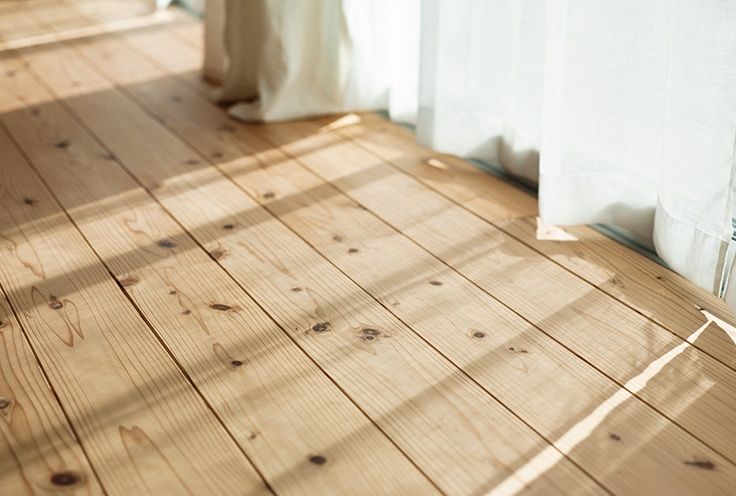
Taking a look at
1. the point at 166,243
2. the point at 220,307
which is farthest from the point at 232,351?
the point at 166,243

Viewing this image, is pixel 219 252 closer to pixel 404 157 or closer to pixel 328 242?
pixel 328 242

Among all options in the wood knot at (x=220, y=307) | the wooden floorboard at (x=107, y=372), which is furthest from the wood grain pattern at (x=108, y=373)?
the wood knot at (x=220, y=307)

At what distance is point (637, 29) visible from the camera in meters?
1.82

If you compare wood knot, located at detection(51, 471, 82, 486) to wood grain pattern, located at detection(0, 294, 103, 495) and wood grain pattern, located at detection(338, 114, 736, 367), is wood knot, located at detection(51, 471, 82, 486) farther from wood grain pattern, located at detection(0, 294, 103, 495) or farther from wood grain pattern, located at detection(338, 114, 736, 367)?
wood grain pattern, located at detection(338, 114, 736, 367)

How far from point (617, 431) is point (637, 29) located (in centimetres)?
81

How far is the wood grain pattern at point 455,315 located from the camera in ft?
4.56

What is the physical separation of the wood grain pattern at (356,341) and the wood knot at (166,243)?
0.06 m

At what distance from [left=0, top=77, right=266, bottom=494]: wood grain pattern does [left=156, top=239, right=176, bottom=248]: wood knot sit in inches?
5.6

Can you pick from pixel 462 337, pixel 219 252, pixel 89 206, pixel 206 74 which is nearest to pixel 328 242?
pixel 219 252

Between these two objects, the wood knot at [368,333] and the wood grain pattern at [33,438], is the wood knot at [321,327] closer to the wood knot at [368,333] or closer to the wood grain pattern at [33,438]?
the wood knot at [368,333]

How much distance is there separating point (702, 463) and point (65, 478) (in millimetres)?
908

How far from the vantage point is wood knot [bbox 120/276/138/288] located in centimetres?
186

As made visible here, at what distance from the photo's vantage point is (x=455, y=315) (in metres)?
1.74

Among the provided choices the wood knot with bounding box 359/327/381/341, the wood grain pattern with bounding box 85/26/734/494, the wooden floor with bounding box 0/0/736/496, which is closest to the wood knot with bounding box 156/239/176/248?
the wooden floor with bounding box 0/0/736/496
